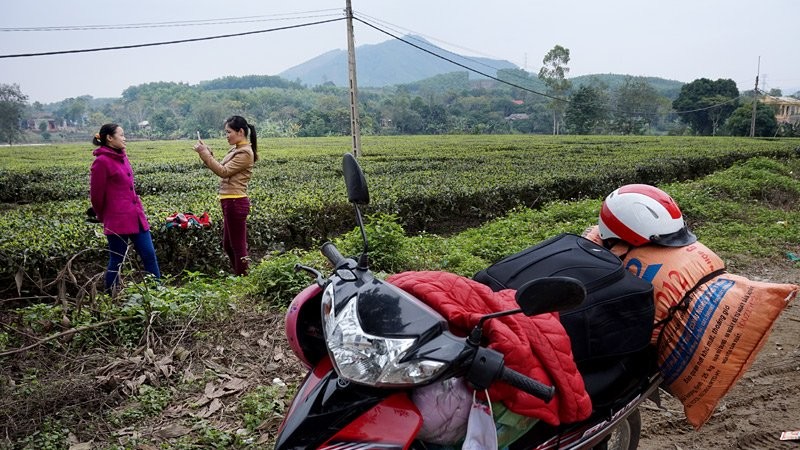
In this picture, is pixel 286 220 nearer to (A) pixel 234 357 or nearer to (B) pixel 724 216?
(A) pixel 234 357

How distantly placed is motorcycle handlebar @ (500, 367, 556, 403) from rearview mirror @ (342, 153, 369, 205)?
69 centimetres

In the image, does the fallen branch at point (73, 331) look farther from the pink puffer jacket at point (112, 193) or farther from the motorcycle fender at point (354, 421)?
the motorcycle fender at point (354, 421)

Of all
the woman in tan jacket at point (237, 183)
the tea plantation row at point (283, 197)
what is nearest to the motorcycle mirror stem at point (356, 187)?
the tea plantation row at point (283, 197)

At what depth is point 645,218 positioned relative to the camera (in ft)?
7.55

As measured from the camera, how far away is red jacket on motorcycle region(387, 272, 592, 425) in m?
1.54

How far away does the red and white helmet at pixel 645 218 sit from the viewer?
7.54ft

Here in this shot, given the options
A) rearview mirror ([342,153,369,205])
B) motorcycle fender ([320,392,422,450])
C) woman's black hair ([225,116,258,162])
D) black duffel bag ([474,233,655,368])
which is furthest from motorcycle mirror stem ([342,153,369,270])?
woman's black hair ([225,116,258,162])

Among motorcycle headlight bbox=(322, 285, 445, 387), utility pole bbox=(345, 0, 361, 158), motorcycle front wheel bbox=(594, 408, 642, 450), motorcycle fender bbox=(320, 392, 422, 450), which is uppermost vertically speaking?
utility pole bbox=(345, 0, 361, 158)

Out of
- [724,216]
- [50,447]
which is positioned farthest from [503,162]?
[50,447]

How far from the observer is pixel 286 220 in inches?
282

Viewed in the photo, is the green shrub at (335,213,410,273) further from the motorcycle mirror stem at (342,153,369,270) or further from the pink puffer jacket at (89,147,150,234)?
the motorcycle mirror stem at (342,153,369,270)

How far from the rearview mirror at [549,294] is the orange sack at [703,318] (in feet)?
3.47

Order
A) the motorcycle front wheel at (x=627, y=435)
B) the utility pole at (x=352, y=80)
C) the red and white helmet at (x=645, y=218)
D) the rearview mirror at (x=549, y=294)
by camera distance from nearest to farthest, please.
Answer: the rearview mirror at (x=549, y=294)
the red and white helmet at (x=645, y=218)
the motorcycle front wheel at (x=627, y=435)
the utility pole at (x=352, y=80)

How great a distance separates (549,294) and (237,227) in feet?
15.0
